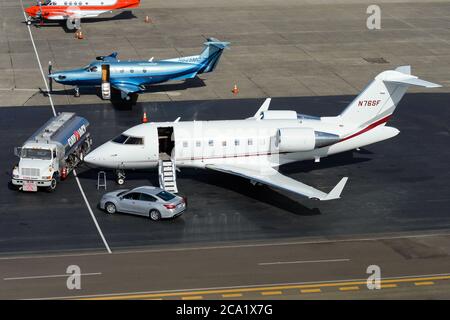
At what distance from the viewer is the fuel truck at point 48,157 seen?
46.4 metres

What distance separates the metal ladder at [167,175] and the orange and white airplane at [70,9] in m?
40.7

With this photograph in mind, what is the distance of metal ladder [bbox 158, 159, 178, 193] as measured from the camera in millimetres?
45750

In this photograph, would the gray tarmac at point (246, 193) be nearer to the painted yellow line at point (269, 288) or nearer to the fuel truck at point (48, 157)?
the painted yellow line at point (269, 288)

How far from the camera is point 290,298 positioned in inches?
1387

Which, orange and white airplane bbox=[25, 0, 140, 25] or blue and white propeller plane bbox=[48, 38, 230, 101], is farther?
orange and white airplane bbox=[25, 0, 140, 25]

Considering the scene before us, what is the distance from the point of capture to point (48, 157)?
4697 cm

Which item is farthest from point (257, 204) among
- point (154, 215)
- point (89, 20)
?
point (89, 20)

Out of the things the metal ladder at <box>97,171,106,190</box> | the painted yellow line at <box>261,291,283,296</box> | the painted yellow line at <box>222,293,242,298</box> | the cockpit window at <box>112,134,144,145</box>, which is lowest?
the metal ladder at <box>97,171,106,190</box>

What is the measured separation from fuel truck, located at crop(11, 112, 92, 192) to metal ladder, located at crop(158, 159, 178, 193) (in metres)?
5.37

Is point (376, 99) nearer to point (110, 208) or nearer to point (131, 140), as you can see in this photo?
point (131, 140)

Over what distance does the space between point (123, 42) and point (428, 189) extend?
1590 inches

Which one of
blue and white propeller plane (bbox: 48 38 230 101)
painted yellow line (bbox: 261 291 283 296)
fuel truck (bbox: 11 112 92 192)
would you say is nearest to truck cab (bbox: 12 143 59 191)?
fuel truck (bbox: 11 112 92 192)

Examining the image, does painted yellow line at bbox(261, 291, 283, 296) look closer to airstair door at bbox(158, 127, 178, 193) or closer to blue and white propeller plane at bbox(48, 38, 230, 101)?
airstair door at bbox(158, 127, 178, 193)

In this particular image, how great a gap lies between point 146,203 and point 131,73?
22.9 m
